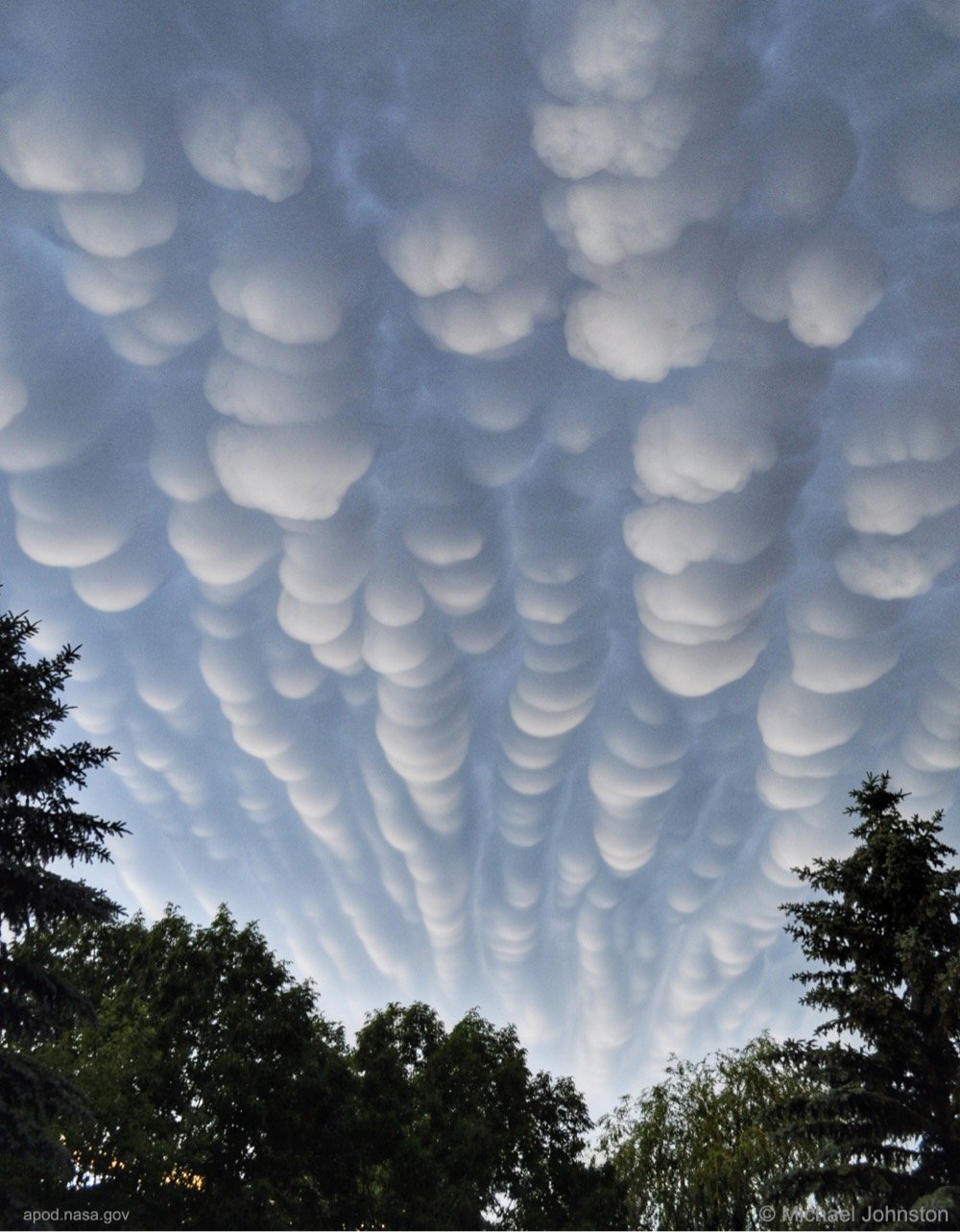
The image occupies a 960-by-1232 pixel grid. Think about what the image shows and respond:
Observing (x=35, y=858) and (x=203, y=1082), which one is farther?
(x=203, y=1082)

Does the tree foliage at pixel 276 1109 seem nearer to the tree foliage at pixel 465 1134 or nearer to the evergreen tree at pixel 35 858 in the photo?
the tree foliage at pixel 465 1134

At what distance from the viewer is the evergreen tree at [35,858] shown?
12781mm

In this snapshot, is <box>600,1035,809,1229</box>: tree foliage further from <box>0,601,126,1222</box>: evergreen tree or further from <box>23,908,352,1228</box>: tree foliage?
<box>0,601,126,1222</box>: evergreen tree

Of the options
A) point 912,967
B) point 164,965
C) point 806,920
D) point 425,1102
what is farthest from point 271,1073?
point 912,967

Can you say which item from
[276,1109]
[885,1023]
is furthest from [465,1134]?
[885,1023]

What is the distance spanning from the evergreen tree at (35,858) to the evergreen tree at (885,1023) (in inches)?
523

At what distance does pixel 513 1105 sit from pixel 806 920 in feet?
69.2

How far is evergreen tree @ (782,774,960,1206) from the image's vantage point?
45.9 ft

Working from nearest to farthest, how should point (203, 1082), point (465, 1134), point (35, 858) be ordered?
point (35, 858) < point (203, 1082) < point (465, 1134)

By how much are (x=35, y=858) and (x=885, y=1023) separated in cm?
1624

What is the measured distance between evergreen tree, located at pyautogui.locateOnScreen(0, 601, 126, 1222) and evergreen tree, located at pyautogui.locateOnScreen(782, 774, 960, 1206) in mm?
13287

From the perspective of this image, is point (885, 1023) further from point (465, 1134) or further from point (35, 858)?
point (465, 1134)

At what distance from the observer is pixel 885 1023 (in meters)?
15.0

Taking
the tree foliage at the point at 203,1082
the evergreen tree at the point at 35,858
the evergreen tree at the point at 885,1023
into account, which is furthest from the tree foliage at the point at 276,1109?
the evergreen tree at the point at 885,1023
